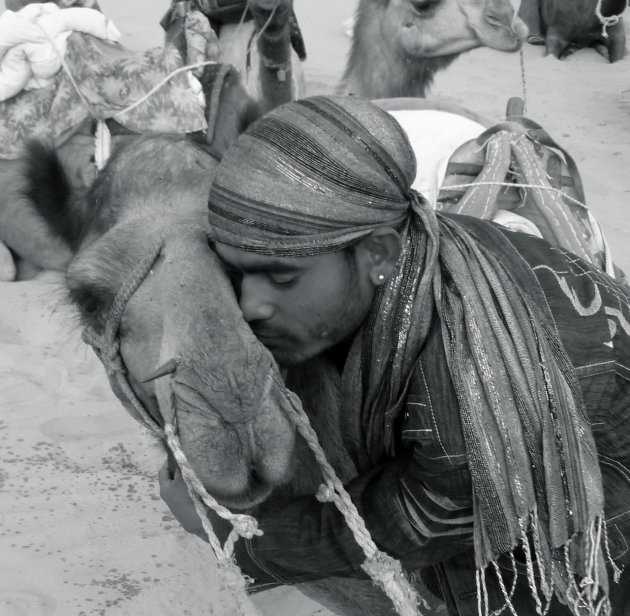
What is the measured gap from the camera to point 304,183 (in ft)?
4.86

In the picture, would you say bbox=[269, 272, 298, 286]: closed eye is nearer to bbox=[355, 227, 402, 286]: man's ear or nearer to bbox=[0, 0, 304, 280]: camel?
bbox=[355, 227, 402, 286]: man's ear

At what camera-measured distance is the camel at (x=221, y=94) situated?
2477mm

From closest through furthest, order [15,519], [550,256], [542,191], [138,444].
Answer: [550,256] → [542,191] → [15,519] → [138,444]

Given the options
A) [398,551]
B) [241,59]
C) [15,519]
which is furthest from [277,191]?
[241,59]

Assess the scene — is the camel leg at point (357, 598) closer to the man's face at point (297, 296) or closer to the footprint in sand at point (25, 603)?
the footprint in sand at point (25, 603)

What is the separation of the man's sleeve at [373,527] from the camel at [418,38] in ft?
10.1

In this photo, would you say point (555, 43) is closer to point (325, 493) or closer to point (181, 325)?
point (325, 493)

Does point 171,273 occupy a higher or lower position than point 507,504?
higher

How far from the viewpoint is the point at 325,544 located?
5.65ft

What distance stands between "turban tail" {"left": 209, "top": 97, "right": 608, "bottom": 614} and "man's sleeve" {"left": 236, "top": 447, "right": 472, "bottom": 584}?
3.3 inches

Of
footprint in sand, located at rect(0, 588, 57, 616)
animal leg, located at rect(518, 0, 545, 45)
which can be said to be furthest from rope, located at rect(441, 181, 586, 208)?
animal leg, located at rect(518, 0, 545, 45)

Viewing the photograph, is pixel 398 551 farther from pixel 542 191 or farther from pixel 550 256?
pixel 542 191

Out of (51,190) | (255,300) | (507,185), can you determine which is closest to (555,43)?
(507,185)

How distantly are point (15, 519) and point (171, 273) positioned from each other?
1716 millimetres
